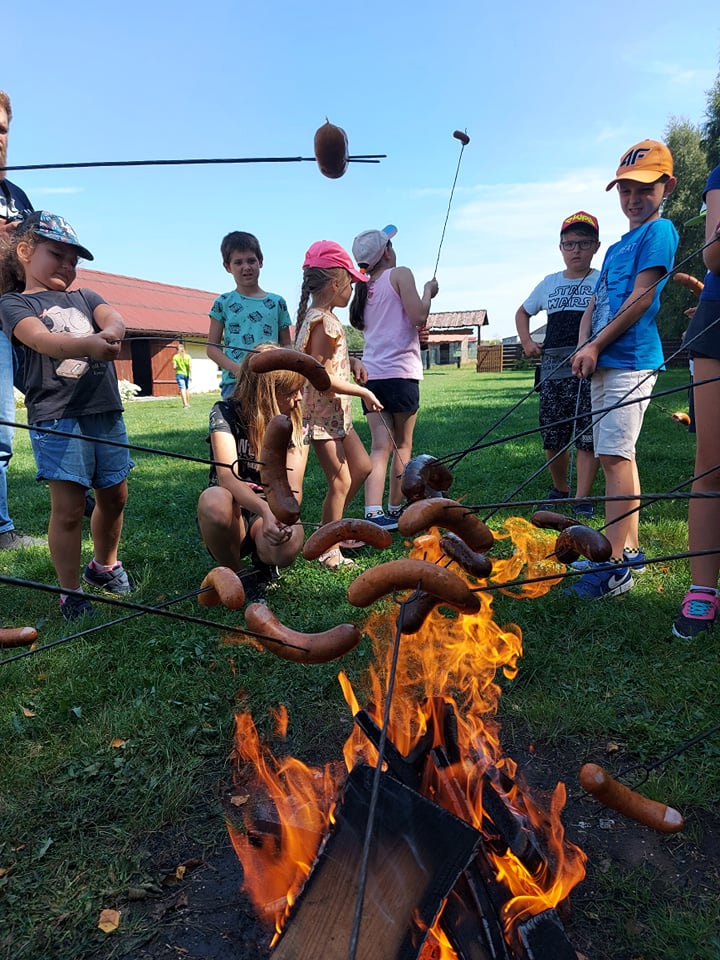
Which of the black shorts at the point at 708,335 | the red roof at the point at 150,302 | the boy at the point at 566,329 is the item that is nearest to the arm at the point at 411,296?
the boy at the point at 566,329

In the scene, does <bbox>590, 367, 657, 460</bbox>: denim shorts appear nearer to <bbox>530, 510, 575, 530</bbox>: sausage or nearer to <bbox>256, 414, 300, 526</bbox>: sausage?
<bbox>530, 510, 575, 530</bbox>: sausage

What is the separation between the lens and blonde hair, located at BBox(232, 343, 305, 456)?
9.84 ft

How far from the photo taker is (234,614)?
10.4 feet

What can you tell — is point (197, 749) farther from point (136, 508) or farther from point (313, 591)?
point (136, 508)

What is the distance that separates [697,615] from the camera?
2768 mm

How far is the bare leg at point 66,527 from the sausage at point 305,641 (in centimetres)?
204

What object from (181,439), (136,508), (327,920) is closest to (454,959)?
(327,920)

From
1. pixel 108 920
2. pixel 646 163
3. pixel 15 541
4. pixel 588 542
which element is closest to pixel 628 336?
pixel 646 163

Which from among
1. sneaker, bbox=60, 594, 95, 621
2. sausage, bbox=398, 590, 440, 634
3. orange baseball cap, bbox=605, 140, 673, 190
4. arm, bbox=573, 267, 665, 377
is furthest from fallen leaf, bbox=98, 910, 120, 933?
orange baseball cap, bbox=605, 140, 673, 190

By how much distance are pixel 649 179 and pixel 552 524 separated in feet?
7.92

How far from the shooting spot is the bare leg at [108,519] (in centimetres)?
326

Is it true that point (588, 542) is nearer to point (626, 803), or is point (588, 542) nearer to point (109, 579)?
point (626, 803)

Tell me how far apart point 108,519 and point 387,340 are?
2145 mm

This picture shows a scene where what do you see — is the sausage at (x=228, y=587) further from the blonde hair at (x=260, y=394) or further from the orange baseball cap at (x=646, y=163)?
the orange baseball cap at (x=646, y=163)
